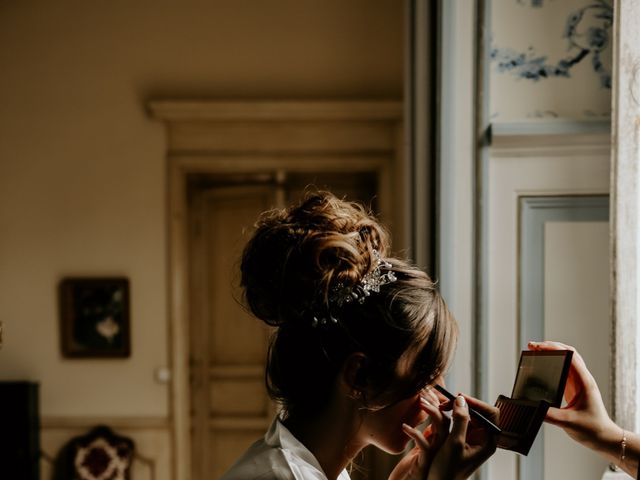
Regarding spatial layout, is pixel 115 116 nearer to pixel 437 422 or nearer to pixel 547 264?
pixel 547 264

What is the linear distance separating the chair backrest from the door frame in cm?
25

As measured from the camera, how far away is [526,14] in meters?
1.63

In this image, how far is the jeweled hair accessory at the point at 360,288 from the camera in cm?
102

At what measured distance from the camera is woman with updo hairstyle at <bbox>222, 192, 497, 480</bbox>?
1.00 m

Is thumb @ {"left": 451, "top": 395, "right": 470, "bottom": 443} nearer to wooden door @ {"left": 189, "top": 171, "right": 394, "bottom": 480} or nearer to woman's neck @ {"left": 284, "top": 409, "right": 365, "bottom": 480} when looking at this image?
woman's neck @ {"left": 284, "top": 409, "right": 365, "bottom": 480}

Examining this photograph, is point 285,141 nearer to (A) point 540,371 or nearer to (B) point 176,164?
(B) point 176,164

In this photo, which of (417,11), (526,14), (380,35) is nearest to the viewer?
(526,14)

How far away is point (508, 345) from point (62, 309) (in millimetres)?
2570

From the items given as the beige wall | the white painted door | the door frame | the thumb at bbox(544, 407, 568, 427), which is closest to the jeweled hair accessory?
Answer: the thumb at bbox(544, 407, 568, 427)

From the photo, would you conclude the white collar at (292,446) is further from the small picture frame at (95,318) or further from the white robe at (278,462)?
the small picture frame at (95,318)

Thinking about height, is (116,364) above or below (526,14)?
below

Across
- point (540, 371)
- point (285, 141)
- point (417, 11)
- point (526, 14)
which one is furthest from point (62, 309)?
point (540, 371)

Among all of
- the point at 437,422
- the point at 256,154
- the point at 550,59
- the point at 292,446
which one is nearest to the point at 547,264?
the point at 550,59

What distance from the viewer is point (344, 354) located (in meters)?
1.01
